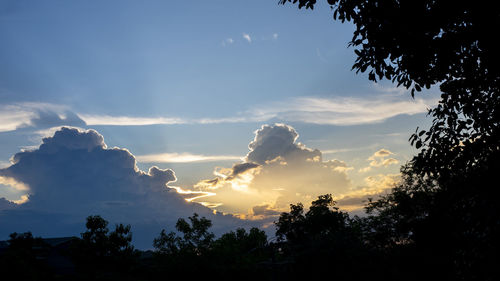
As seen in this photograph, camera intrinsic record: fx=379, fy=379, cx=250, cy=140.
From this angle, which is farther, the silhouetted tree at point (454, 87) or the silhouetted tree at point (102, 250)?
the silhouetted tree at point (102, 250)

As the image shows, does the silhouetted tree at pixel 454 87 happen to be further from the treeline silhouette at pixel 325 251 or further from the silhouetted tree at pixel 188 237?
the silhouetted tree at pixel 188 237

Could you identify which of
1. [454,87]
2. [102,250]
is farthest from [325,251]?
[102,250]

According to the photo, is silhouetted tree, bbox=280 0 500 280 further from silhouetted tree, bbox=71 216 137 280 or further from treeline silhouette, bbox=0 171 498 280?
silhouetted tree, bbox=71 216 137 280

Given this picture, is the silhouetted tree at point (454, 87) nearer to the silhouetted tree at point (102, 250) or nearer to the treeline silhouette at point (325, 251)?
the treeline silhouette at point (325, 251)

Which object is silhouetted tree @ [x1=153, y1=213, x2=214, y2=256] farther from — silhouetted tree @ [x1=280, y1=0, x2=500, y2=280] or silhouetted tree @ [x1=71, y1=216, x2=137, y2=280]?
silhouetted tree @ [x1=280, y1=0, x2=500, y2=280]

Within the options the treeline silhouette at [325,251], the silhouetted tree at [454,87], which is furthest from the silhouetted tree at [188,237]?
the silhouetted tree at [454,87]

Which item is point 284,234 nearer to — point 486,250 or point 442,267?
point 442,267

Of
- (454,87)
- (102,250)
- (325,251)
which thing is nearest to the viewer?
(454,87)

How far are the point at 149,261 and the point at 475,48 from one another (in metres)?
66.9

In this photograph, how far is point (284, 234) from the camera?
7275 centimetres

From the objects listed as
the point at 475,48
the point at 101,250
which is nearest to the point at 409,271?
the point at 475,48

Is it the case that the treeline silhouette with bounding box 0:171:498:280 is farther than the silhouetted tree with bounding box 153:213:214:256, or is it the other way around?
the silhouetted tree with bounding box 153:213:214:256

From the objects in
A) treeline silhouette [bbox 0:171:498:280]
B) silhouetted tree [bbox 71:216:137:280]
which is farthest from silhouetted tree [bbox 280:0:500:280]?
silhouetted tree [bbox 71:216:137:280]

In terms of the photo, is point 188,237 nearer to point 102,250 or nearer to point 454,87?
point 102,250
